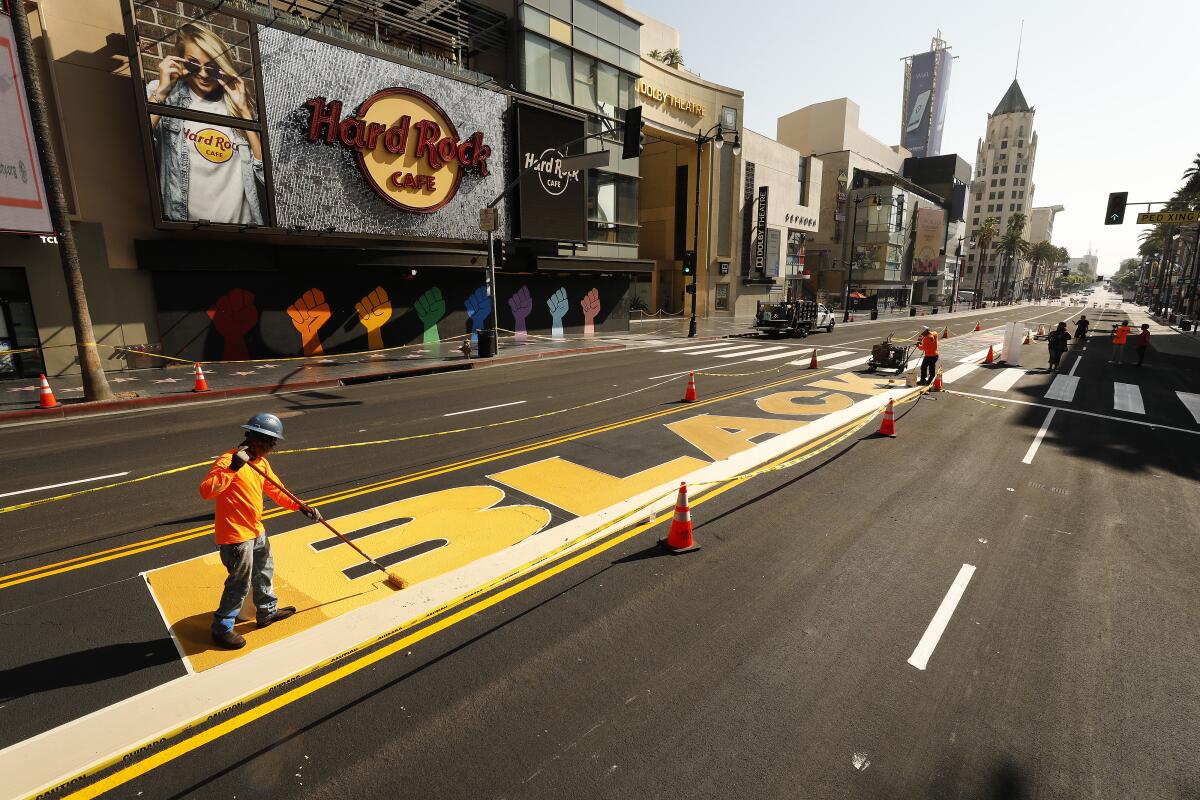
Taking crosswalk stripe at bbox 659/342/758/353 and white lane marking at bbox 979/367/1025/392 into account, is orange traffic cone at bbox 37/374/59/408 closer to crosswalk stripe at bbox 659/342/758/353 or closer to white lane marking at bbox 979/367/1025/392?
crosswalk stripe at bbox 659/342/758/353

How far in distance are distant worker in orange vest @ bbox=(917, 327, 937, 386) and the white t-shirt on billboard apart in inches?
854

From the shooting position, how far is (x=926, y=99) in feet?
458

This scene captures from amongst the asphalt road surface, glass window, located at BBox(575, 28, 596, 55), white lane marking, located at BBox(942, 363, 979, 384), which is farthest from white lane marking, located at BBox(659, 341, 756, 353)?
glass window, located at BBox(575, 28, 596, 55)

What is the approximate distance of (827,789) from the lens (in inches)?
129

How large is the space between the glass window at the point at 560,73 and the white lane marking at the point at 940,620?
2928 cm

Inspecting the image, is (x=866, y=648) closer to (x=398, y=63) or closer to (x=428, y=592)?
(x=428, y=592)

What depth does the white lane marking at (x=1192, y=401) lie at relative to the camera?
13827 millimetres

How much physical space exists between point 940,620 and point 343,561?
5821 mm

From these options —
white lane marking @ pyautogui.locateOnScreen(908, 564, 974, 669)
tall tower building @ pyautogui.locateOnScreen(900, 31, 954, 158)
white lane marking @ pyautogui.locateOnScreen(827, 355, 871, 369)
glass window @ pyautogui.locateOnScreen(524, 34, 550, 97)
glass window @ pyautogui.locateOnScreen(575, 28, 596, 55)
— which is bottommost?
white lane marking @ pyautogui.locateOnScreen(908, 564, 974, 669)

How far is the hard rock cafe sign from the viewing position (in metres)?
20.4

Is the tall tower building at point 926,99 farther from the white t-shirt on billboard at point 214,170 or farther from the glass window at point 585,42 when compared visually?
the white t-shirt on billboard at point 214,170

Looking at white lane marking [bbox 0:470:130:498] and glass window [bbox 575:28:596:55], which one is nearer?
white lane marking [bbox 0:470:130:498]

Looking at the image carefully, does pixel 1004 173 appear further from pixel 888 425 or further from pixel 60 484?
pixel 60 484

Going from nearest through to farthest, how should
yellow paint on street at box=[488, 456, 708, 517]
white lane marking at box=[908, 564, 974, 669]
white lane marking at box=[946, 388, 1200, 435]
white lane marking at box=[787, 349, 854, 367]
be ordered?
white lane marking at box=[908, 564, 974, 669]
yellow paint on street at box=[488, 456, 708, 517]
white lane marking at box=[946, 388, 1200, 435]
white lane marking at box=[787, 349, 854, 367]
